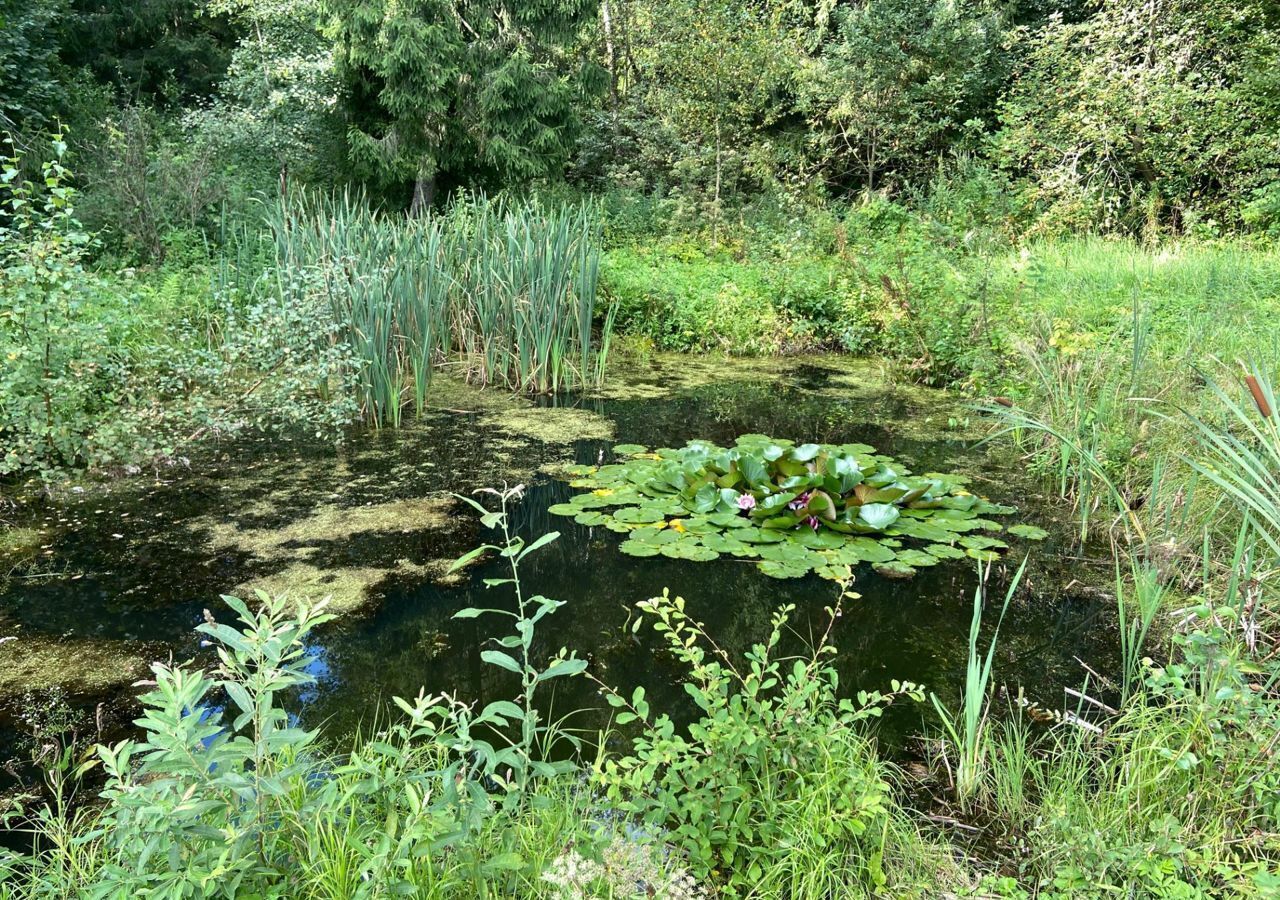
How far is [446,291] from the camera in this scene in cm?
464

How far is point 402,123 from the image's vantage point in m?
10.1

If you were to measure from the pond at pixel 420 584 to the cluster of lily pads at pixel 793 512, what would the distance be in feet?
0.25

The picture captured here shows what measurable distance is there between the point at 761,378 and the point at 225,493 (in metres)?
3.67

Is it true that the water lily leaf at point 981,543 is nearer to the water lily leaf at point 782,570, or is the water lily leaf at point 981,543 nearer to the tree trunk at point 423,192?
the water lily leaf at point 782,570

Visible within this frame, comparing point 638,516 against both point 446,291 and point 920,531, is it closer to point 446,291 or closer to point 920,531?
point 920,531

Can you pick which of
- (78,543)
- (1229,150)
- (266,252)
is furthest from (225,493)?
(1229,150)

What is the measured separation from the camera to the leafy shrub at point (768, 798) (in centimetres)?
142

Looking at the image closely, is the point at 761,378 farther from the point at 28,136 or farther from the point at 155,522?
the point at 28,136

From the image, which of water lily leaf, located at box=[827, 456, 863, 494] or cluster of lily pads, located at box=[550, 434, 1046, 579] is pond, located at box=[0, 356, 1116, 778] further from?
water lily leaf, located at box=[827, 456, 863, 494]

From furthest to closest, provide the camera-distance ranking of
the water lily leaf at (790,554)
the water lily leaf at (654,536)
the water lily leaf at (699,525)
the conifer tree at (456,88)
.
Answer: the conifer tree at (456,88), the water lily leaf at (699,525), the water lily leaf at (654,536), the water lily leaf at (790,554)

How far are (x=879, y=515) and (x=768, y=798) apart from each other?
1.74m

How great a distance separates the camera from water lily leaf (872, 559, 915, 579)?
2.80 m

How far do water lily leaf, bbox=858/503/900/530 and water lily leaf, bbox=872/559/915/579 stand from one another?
0.22 m

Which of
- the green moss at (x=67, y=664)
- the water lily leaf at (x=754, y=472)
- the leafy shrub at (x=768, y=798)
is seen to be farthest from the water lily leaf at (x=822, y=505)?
the green moss at (x=67, y=664)
